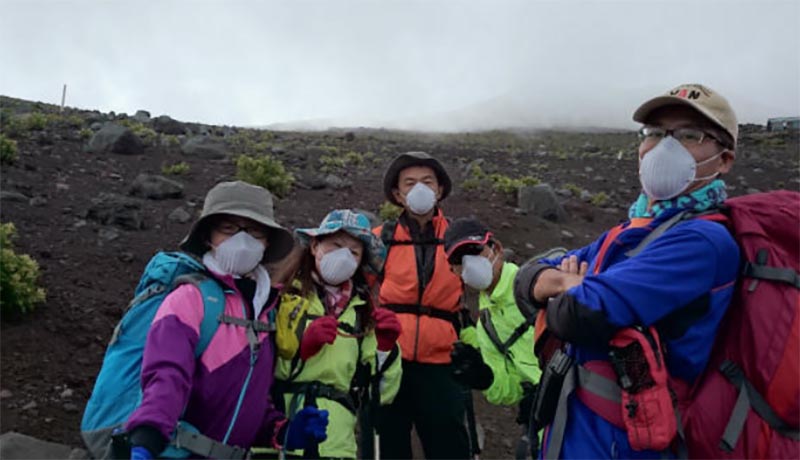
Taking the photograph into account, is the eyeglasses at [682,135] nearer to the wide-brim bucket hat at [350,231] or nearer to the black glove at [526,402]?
the black glove at [526,402]

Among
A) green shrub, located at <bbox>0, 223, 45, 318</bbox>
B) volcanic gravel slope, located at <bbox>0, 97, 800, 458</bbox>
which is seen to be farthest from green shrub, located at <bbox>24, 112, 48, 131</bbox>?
green shrub, located at <bbox>0, 223, 45, 318</bbox>

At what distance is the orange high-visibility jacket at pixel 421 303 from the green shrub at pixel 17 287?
3930mm

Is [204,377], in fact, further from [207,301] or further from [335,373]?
[335,373]

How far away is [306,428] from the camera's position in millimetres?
2826

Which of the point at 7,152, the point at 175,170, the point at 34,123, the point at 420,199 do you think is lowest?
the point at 175,170

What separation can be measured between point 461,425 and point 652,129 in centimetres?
257

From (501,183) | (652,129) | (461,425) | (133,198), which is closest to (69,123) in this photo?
(133,198)

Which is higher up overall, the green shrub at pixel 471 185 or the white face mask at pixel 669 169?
the white face mask at pixel 669 169

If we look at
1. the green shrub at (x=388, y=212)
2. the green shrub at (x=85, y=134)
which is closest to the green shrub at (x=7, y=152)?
the green shrub at (x=85, y=134)

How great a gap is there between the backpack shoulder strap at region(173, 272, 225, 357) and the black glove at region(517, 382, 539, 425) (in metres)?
1.68

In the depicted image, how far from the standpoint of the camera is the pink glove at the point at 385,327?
3455 mm

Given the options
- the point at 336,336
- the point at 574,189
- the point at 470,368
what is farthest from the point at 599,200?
the point at 336,336

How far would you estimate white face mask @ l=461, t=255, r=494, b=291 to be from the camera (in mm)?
3287

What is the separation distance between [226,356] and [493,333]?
4.83ft
